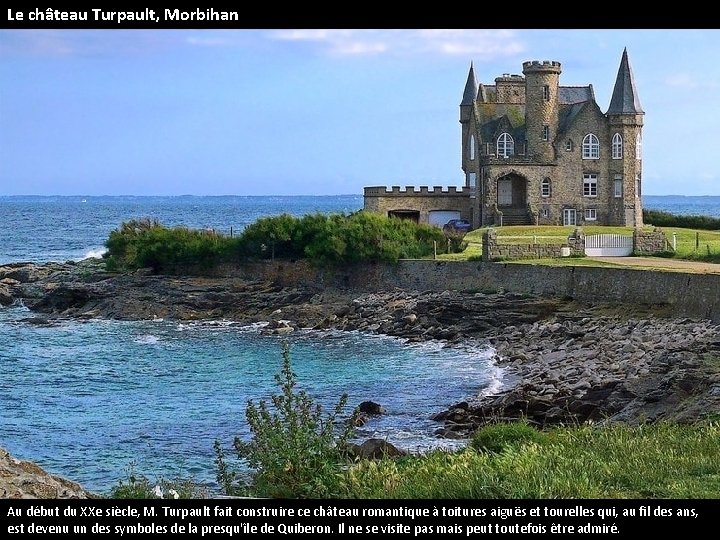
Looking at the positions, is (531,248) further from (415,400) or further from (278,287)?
(415,400)

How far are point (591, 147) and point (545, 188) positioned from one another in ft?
10.6

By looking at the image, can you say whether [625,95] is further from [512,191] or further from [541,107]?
[512,191]

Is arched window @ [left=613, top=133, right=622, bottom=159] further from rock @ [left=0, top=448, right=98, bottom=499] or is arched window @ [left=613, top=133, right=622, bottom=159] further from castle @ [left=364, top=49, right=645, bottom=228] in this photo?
rock @ [left=0, top=448, right=98, bottom=499]

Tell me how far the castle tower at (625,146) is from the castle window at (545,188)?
10.9ft

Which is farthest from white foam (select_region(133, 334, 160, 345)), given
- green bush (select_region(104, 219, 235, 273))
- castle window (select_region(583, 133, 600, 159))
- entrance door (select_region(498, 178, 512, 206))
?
castle window (select_region(583, 133, 600, 159))

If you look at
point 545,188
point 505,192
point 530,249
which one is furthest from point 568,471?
point 505,192

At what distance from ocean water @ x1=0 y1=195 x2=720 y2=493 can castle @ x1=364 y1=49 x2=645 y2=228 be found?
854 inches

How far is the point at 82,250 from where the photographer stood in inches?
3639

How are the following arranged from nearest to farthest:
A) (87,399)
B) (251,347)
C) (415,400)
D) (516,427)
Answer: (516,427)
(415,400)
(87,399)
(251,347)

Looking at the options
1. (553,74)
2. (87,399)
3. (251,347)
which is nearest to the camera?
(87,399)

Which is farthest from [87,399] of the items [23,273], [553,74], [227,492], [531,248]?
[553,74]

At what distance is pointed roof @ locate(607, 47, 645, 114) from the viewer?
61.2 metres

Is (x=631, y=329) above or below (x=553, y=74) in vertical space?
below
